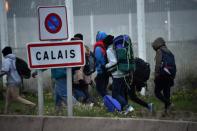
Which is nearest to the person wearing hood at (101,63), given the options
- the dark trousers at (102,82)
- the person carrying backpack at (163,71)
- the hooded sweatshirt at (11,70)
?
the dark trousers at (102,82)

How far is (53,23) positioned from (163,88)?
4.02m

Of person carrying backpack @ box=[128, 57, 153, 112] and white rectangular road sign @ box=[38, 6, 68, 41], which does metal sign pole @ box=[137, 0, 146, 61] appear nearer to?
person carrying backpack @ box=[128, 57, 153, 112]

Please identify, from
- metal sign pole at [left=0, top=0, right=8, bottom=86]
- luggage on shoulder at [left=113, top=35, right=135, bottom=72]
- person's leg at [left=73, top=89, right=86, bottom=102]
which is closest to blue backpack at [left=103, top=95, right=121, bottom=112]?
luggage on shoulder at [left=113, top=35, right=135, bottom=72]

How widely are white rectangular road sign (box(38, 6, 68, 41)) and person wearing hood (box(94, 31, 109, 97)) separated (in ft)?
9.88

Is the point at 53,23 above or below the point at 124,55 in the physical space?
above

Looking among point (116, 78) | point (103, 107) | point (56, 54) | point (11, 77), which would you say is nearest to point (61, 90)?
point (103, 107)

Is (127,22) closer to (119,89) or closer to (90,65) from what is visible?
(90,65)

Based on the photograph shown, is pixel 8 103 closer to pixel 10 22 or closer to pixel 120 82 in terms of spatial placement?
pixel 120 82

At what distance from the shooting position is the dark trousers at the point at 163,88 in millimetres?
14848

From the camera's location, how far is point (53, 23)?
39.0 ft

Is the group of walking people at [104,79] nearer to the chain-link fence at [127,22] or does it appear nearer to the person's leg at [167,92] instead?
the person's leg at [167,92]

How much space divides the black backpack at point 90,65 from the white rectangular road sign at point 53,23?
13.1ft

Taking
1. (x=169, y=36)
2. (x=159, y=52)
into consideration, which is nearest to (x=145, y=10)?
(x=169, y=36)

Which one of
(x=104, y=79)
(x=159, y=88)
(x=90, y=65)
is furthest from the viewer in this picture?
(x=90, y=65)
